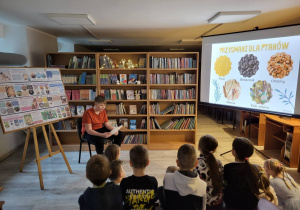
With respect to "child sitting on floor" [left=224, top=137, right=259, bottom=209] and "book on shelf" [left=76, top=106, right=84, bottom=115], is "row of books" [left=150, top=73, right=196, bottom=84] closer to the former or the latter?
"book on shelf" [left=76, top=106, right=84, bottom=115]

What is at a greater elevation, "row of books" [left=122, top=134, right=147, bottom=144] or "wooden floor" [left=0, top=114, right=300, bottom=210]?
"row of books" [left=122, top=134, right=147, bottom=144]

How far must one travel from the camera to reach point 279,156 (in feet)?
12.5

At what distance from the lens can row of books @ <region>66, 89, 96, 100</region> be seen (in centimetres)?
415

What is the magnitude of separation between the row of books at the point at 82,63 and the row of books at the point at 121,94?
0.58 metres

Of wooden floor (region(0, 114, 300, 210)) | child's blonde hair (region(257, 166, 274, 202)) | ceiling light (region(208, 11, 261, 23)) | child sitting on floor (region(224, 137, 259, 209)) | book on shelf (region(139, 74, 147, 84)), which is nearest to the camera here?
child sitting on floor (region(224, 137, 259, 209))

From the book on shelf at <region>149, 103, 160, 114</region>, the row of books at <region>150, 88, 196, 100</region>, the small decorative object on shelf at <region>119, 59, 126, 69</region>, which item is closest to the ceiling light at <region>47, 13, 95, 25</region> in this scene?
the small decorative object on shelf at <region>119, 59, 126, 69</region>

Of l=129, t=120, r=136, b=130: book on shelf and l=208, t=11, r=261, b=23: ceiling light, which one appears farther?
l=129, t=120, r=136, b=130: book on shelf

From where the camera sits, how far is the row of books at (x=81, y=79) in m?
4.12

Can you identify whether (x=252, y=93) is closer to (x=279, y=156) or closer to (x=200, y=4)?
(x=279, y=156)

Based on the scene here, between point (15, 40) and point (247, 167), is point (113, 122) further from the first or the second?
point (247, 167)

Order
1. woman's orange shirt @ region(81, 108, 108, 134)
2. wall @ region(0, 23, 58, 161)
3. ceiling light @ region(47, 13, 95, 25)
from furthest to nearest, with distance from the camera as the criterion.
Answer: wall @ region(0, 23, 58, 161) → woman's orange shirt @ region(81, 108, 108, 134) → ceiling light @ region(47, 13, 95, 25)

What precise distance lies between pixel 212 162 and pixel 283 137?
305 cm

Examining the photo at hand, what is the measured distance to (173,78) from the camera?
13.7ft

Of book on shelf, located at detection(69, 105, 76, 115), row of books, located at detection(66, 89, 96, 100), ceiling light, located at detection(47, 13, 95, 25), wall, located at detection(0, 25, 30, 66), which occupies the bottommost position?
book on shelf, located at detection(69, 105, 76, 115)
